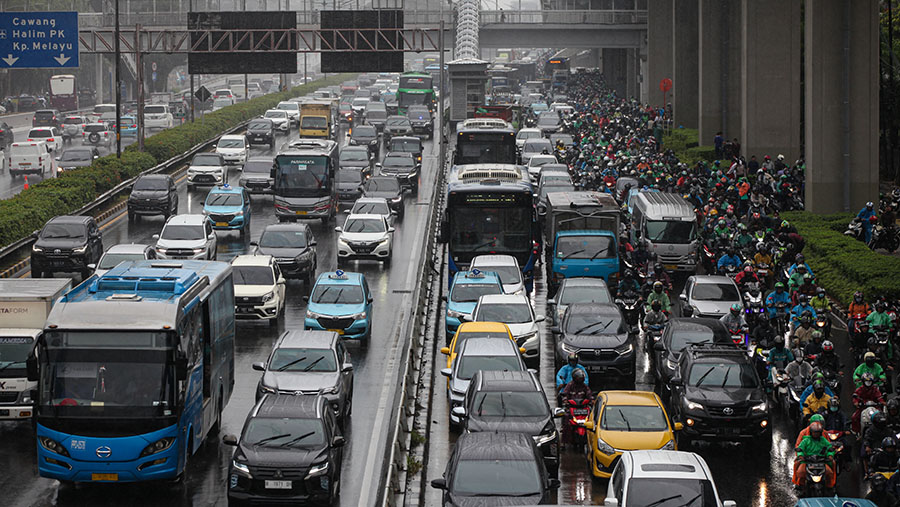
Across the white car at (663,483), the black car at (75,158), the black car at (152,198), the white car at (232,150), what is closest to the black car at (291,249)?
the black car at (152,198)

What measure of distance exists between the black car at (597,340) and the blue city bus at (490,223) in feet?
27.2

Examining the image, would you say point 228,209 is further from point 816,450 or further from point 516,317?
point 816,450

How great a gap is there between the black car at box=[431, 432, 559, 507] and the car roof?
714 cm

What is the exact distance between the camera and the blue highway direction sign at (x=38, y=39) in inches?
1630

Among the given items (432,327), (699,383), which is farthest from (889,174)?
(699,383)

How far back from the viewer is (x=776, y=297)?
94.4 ft

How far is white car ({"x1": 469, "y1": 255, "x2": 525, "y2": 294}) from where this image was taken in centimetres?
3256

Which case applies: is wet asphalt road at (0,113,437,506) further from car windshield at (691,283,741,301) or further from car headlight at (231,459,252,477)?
car windshield at (691,283,741,301)

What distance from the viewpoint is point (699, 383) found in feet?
73.5

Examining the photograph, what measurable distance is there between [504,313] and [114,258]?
35.8 ft

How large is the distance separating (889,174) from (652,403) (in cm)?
4694

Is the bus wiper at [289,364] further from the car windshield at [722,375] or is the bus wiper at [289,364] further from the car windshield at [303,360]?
the car windshield at [722,375]

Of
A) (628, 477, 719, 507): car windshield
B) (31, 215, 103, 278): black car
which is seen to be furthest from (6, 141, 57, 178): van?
(628, 477, 719, 507): car windshield

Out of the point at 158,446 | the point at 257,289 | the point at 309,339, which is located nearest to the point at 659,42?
the point at 257,289
